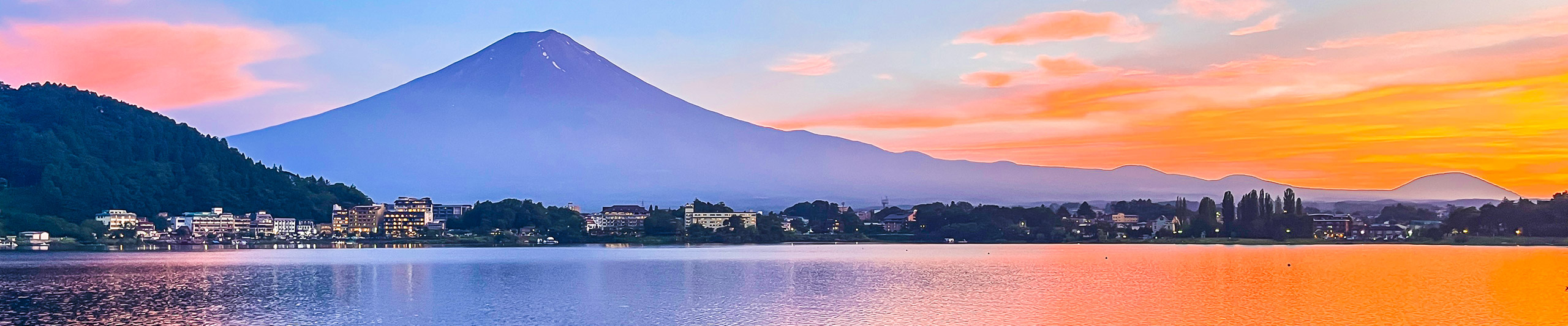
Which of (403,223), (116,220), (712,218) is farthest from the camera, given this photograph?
(712,218)

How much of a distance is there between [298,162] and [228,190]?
208ft

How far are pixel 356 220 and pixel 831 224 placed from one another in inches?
1952

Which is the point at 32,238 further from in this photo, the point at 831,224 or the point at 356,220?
the point at 831,224

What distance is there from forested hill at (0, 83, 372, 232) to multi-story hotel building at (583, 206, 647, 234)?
26.1 meters

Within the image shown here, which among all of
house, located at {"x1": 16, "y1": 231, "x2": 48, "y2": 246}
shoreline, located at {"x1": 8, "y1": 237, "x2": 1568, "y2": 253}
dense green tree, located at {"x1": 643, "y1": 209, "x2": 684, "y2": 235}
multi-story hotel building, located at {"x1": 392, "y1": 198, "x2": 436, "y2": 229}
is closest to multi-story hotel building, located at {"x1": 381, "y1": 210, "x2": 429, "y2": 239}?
multi-story hotel building, located at {"x1": 392, "y1": 198, "x2": 436, "y2": 229}

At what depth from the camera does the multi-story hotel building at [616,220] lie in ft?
432

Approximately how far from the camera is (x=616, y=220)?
140000 mm

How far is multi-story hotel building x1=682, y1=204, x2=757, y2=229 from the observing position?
427ft

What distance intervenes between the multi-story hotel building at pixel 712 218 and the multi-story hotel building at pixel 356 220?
32.4 metres

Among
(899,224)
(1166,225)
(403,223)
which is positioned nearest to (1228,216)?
(1166,225)

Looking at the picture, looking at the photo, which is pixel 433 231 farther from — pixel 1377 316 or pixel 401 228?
pixel 1377 316

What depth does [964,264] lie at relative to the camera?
5759 cm

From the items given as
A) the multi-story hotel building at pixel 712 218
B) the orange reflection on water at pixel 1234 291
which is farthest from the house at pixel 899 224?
the orange reflection on water at pixel 1234 291

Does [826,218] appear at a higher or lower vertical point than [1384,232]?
higher
